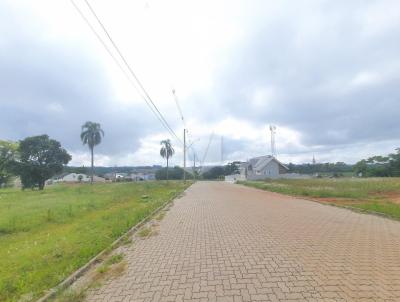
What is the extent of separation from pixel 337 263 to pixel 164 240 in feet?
15.1

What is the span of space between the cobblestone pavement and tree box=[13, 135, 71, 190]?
61.5 m

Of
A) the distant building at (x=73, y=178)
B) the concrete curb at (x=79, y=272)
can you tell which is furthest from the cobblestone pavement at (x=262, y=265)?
the distant building at (x=73, y=178)

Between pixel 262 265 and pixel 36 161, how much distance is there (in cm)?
6771

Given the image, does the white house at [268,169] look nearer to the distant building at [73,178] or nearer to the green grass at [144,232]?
the distant building at [73,178]

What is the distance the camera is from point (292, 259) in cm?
679

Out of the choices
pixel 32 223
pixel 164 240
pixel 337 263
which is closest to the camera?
pixel 337 263

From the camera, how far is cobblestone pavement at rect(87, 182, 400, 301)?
16.4ft

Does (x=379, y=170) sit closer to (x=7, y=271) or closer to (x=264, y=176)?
→ (x=264, y=176)

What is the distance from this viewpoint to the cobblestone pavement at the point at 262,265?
500 centimetres

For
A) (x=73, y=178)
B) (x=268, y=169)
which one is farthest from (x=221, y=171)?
(x=73, y=178)

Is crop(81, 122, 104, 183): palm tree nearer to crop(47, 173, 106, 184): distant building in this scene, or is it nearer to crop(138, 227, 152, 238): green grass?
crop(47, 173, 106, 184): distant building

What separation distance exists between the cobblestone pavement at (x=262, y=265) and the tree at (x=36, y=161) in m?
61.5

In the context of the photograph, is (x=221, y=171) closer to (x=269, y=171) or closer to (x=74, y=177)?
(x=269, y=171)

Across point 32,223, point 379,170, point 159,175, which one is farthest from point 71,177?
point 32,223
